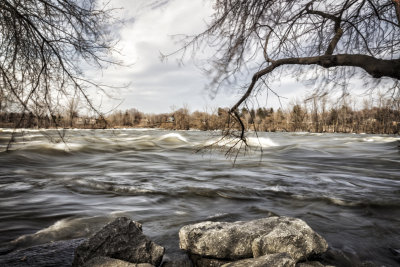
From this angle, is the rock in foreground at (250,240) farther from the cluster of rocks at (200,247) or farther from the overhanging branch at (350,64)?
the overhanging branch at (350,64)

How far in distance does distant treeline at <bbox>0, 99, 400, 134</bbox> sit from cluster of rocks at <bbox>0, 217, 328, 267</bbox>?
1.70m

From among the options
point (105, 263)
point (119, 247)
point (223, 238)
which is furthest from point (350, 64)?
point (105, 263)

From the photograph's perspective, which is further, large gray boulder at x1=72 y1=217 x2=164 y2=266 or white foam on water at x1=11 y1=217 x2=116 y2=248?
white foam on water at x1=11 y1=217 x2=116 y2=248

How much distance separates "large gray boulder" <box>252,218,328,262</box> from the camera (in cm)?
191

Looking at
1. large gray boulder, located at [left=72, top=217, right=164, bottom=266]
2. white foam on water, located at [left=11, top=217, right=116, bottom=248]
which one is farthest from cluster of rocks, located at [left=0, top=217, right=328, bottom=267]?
white foam on water, located at [left=11, top=217, right=116, bottom=248]

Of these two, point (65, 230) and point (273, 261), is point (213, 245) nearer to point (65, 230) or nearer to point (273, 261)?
point (273, 261)

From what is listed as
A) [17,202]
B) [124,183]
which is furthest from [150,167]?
[17,202]

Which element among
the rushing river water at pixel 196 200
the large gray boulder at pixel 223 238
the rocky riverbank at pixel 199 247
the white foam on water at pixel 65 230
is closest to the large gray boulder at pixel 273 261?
the rocky riverbank at pixel 199 247

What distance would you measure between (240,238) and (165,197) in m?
2.41

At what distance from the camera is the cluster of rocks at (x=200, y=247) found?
6.31 feet

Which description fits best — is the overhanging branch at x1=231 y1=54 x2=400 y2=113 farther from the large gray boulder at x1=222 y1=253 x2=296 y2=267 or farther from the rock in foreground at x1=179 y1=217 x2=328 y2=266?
the large gray boulder at x1=222 y1=253 x2=296 y2=267

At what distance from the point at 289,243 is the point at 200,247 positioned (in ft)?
2.15

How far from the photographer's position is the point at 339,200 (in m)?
4.12

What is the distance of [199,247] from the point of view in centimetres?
207
